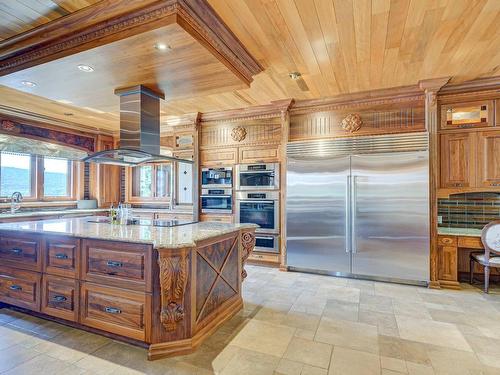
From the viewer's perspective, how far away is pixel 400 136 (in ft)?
12.3

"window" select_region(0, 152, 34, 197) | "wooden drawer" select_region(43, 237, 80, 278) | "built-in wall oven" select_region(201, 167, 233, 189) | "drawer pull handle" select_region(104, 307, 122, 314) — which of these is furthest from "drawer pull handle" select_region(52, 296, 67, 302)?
"window" select_region(0, 152, 34, 197)

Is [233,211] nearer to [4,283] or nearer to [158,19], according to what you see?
[4,283]

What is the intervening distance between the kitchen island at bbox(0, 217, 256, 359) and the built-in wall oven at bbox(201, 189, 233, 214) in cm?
200

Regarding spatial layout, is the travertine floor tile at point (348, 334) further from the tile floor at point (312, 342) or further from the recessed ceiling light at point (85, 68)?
the recessed ceiling light at point (85, 68)

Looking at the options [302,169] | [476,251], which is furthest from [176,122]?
[476,251]

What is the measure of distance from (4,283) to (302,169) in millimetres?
3864

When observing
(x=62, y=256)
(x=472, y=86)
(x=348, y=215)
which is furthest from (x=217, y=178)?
(x=472, y=86)

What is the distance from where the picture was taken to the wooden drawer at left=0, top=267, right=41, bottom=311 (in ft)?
8.63

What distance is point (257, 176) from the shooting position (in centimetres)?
464

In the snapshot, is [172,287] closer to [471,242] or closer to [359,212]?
[359,212]

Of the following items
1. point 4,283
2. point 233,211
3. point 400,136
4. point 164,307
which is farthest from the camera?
point 233,211

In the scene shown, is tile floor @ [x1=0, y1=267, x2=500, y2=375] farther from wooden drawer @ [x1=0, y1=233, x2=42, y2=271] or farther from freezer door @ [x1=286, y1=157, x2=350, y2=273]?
freezer door @ [x1=286, y1=157, x2=350, y2=273]

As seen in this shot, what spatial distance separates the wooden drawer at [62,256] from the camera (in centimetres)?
243

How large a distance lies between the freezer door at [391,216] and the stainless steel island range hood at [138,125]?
9.00 feet
